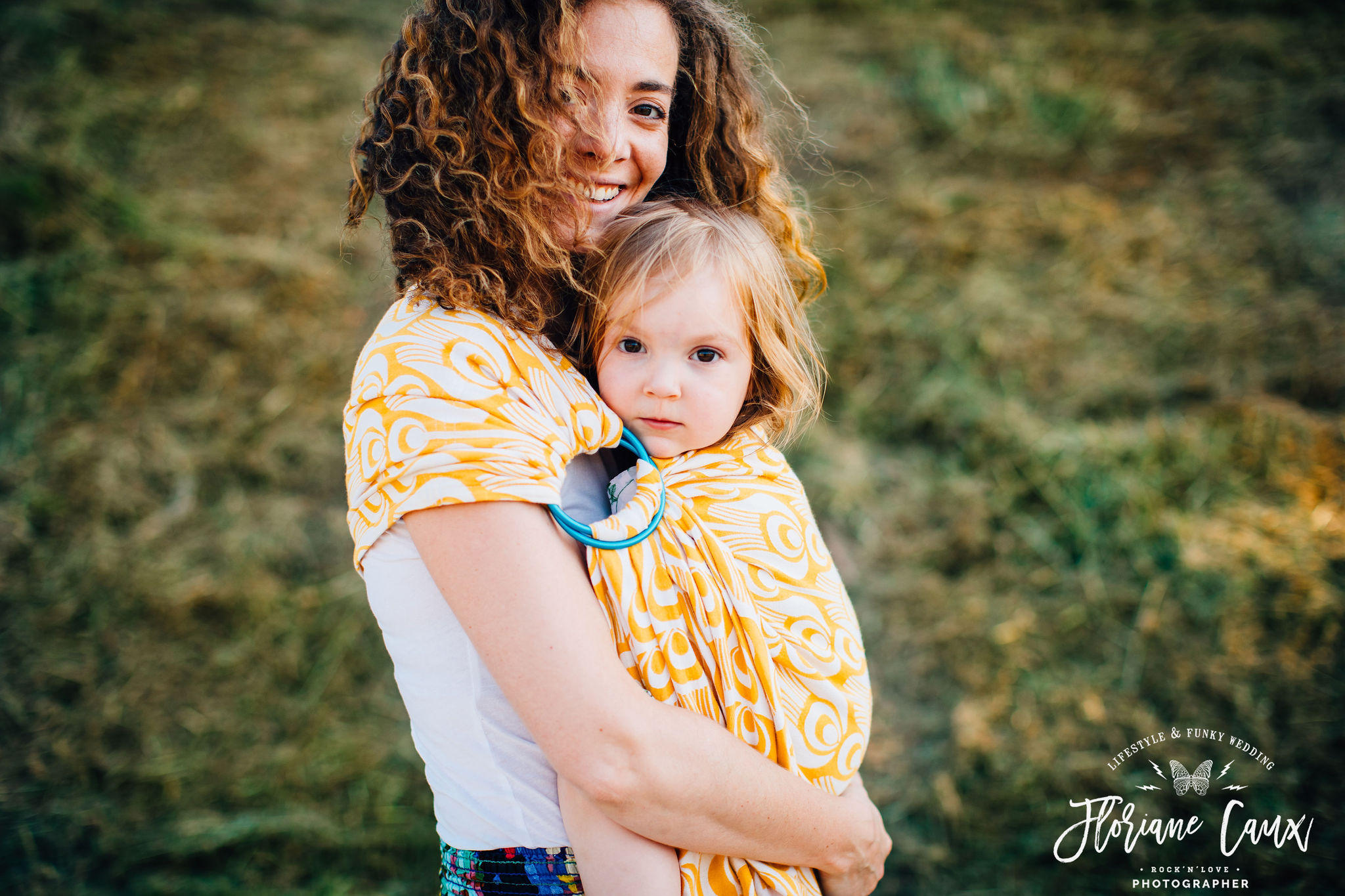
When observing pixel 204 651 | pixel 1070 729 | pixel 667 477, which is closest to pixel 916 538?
pixel 1070 729

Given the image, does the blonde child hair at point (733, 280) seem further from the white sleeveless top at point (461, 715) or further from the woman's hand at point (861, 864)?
the woman's hand at point (861, 864)

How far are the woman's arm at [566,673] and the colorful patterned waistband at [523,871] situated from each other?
0.42 feet

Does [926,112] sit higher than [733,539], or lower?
higher

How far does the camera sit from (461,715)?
3.63ft

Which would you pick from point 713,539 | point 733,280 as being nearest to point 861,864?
point 713,539

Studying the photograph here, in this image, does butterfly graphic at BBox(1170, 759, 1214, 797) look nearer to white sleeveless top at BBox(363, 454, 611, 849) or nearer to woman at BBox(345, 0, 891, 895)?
woman at BBox(345, 0, 891, 895)

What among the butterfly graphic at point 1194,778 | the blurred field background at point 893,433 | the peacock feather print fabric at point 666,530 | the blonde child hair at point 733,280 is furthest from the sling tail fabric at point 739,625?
the butterfly graphic at point 1194,778

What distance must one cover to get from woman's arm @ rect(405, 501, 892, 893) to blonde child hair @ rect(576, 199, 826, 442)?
0.46 metres

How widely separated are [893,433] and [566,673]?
10.2 ft

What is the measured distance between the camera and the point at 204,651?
3.12 meters

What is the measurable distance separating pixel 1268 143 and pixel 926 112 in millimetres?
1845

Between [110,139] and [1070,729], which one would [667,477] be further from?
[110,139]

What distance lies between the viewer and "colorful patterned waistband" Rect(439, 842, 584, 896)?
113cm

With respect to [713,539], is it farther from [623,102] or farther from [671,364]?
[623,102]
